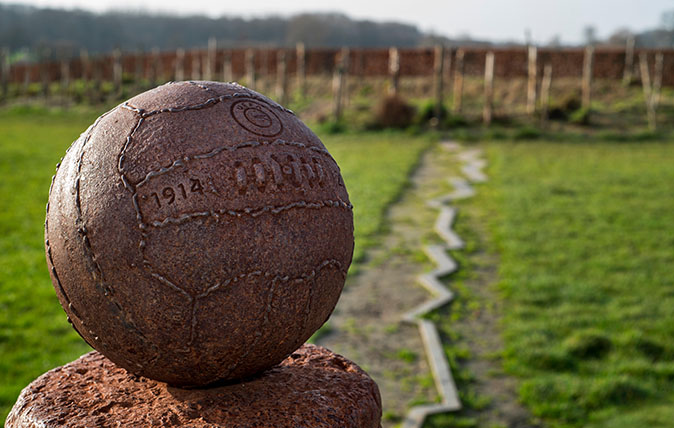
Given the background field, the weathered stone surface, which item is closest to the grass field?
the background field

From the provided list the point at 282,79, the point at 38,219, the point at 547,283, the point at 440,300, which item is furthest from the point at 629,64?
the point at 38,219

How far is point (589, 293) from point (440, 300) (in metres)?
1.74

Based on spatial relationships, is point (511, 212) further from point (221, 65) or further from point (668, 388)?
point (221, 65)

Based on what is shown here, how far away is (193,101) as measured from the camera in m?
3.28

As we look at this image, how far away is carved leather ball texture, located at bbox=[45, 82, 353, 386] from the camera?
119 inches

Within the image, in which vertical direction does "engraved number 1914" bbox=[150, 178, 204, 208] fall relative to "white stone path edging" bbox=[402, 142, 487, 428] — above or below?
above

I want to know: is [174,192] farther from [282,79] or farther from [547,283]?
[282,79]

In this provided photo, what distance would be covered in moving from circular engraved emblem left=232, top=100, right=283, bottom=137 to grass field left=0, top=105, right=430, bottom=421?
3.21 m

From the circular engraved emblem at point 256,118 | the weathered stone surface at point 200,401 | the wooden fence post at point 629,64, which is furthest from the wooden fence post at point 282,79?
the weathered stone surface at point 200,401

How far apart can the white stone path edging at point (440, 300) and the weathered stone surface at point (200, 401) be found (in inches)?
60.0

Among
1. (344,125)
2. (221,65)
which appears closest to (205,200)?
(344,125)

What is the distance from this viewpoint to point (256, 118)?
3.32 metres

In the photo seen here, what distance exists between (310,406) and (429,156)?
15.8 meters

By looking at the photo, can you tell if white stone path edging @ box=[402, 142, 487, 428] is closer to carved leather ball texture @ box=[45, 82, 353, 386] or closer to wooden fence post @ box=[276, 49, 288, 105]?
carved leather ball texture @ box=[45, 82, 353, 386]
